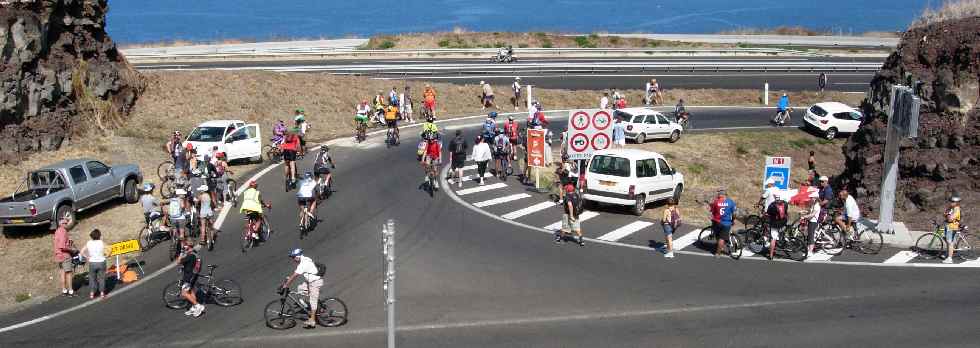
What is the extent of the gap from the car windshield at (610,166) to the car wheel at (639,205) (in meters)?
0.82

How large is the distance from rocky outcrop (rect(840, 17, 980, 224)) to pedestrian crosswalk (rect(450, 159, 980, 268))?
456cm

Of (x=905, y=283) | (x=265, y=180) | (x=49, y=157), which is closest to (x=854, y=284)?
(x=905, y=283)

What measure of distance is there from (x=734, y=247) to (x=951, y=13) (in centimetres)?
1532

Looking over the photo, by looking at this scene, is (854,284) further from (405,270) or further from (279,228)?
(279,228)

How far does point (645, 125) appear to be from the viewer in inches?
1554

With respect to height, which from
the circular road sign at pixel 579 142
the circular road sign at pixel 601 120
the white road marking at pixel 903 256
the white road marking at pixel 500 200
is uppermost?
the circular road sign at pixel 601 120

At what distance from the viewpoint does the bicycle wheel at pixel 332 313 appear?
16.5 m

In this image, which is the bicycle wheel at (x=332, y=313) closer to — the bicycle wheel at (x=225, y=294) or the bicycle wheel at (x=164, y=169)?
the bicycle wheel at (x=225, y=294)

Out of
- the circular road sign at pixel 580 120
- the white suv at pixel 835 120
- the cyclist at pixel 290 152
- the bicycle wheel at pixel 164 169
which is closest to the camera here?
the circular road sign at pixel 580 120

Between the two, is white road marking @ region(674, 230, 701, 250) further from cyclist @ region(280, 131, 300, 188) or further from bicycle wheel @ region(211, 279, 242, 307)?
cyclist @ region(280, 131, 300, 188)

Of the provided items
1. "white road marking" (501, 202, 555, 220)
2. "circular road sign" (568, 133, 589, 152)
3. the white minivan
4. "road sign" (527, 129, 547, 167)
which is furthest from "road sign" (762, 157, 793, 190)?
the white minivan

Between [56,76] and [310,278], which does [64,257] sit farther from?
[56,76]

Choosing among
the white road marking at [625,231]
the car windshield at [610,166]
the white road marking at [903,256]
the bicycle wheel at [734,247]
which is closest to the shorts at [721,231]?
the bicycle wheel at [734,247]

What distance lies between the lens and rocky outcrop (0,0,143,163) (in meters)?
33.0
